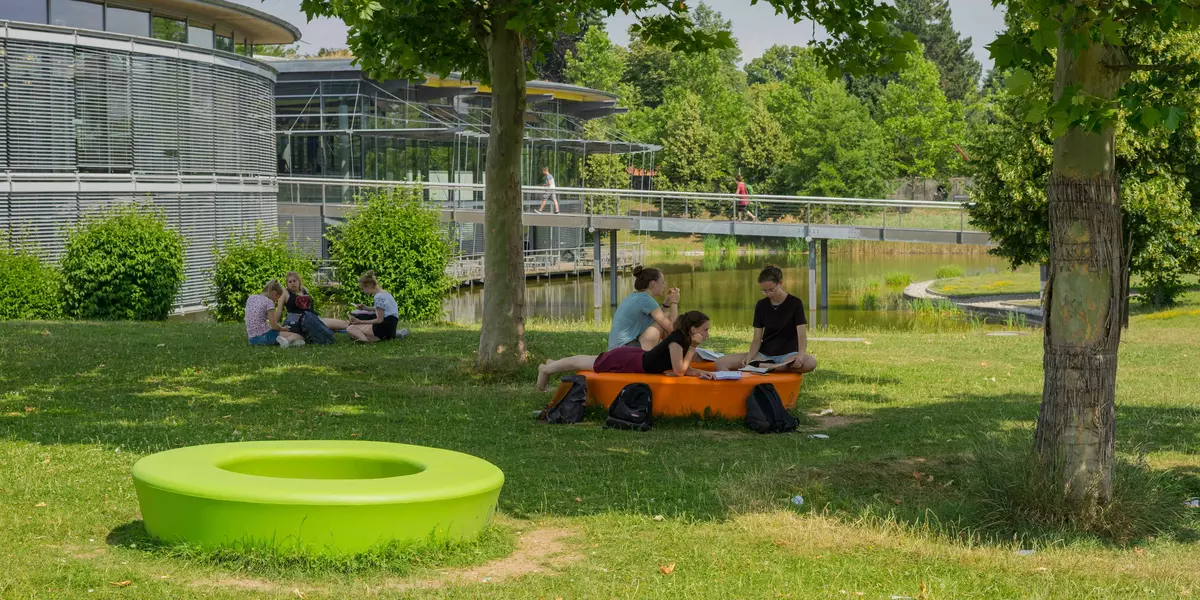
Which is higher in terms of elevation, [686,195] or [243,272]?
[686,195]

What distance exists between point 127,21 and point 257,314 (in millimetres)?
14718

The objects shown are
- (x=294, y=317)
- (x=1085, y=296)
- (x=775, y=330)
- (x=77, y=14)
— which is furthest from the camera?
(x=77, y=14)

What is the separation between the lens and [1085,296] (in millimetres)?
6922

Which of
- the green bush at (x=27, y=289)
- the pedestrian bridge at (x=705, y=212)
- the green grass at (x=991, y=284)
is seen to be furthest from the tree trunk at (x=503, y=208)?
the green grass at (x=991, y=284)

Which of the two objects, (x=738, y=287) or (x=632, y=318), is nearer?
(x=632, y=318)

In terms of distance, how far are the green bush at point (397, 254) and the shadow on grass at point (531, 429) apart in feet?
30.0

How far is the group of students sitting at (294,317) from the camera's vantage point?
1627 centimetres

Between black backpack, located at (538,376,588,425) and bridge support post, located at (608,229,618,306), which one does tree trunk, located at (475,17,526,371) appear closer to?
black backpack, located at (538,376,588,425)

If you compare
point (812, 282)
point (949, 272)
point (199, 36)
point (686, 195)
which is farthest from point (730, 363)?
point (949, 272)

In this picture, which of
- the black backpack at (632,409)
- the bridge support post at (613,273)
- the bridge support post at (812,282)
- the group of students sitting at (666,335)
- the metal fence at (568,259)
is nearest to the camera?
the black backpack at (632,409)

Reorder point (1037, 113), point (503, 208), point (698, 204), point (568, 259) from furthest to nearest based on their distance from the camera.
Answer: point (568, 259), point (698, 204), point (503, 208), point (1037, 113)

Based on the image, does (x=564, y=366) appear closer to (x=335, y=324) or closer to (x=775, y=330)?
(x=775, y=330)

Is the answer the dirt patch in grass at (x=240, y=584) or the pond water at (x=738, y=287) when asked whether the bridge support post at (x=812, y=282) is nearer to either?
the pond water at (x=738, y=287)

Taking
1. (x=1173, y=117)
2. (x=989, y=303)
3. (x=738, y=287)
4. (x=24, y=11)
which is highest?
(x=24, y=11)
